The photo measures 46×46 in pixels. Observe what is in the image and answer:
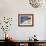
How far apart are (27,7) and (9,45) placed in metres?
1.72

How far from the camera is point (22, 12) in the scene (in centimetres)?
552

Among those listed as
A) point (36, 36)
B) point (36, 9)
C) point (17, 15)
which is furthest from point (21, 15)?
point (36, 36)

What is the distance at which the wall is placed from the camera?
549 centimetres

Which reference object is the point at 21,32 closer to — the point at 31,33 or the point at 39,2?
the point at 31,33

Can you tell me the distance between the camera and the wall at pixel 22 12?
549 centimetres

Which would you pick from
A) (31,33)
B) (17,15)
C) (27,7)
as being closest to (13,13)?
(17,15)

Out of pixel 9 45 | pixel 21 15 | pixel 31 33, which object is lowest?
pixel 9 45

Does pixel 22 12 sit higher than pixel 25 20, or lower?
higher

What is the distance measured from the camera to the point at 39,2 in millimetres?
5566

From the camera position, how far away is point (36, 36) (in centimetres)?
547

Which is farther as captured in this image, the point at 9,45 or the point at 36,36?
the point at 36,36

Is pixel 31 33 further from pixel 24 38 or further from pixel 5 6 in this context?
pixel 5 6

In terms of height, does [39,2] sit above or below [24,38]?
above

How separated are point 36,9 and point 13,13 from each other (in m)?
0.93
